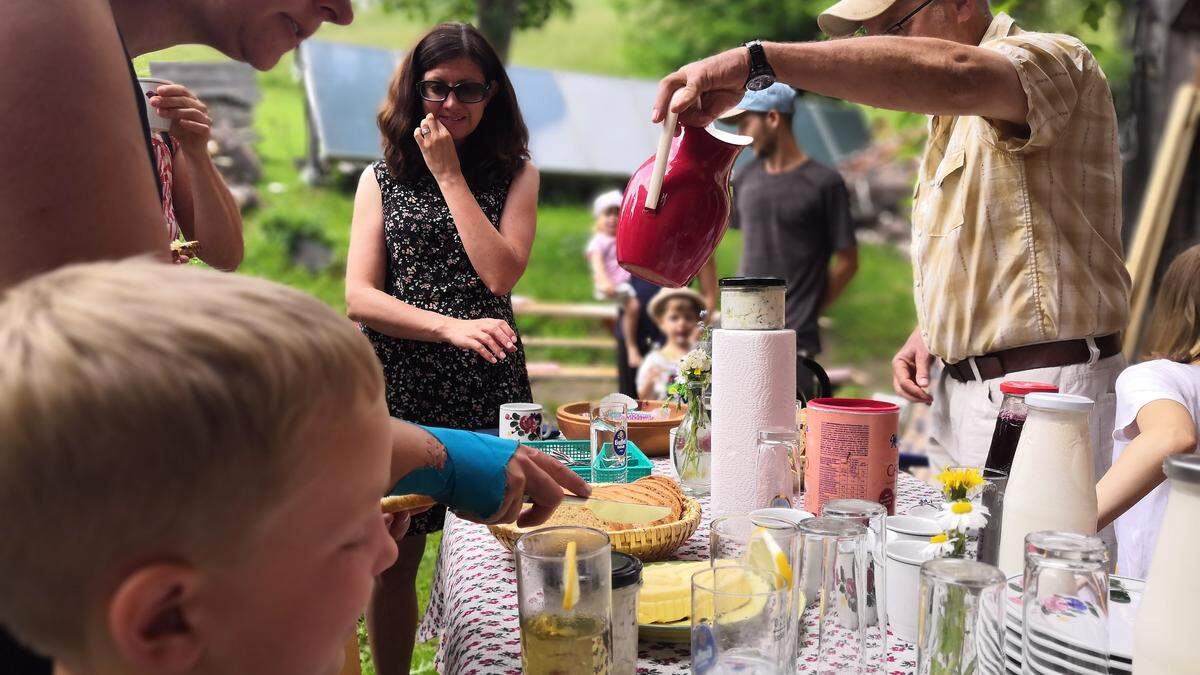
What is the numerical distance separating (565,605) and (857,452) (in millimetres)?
681

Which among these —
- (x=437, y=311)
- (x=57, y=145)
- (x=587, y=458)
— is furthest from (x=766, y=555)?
(x=437, y=311)

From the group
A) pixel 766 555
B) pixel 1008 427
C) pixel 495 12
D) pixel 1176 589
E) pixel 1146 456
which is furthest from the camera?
pixel 495 12

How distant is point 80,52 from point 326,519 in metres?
0.47

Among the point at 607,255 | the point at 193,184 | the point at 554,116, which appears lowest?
the point at 607,255

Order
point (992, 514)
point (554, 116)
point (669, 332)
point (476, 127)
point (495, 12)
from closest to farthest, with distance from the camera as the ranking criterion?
point (992, 514), point (476, 127), point (669, 332), point (495, 12), point (554, 116)

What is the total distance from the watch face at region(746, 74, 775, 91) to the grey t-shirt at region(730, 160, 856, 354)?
8.97 ft

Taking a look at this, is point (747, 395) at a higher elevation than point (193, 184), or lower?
lower

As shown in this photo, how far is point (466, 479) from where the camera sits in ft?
3.55

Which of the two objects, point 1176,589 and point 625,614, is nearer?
point 1176,589

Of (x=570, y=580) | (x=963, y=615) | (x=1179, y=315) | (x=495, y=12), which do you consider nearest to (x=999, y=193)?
(x=1179, y=315)

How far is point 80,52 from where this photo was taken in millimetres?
793

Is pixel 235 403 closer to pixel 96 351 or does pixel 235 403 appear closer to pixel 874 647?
pixel 96 351

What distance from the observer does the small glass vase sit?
1862 millimetres

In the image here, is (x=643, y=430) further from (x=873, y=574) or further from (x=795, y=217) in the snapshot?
(x=795, y=217)
